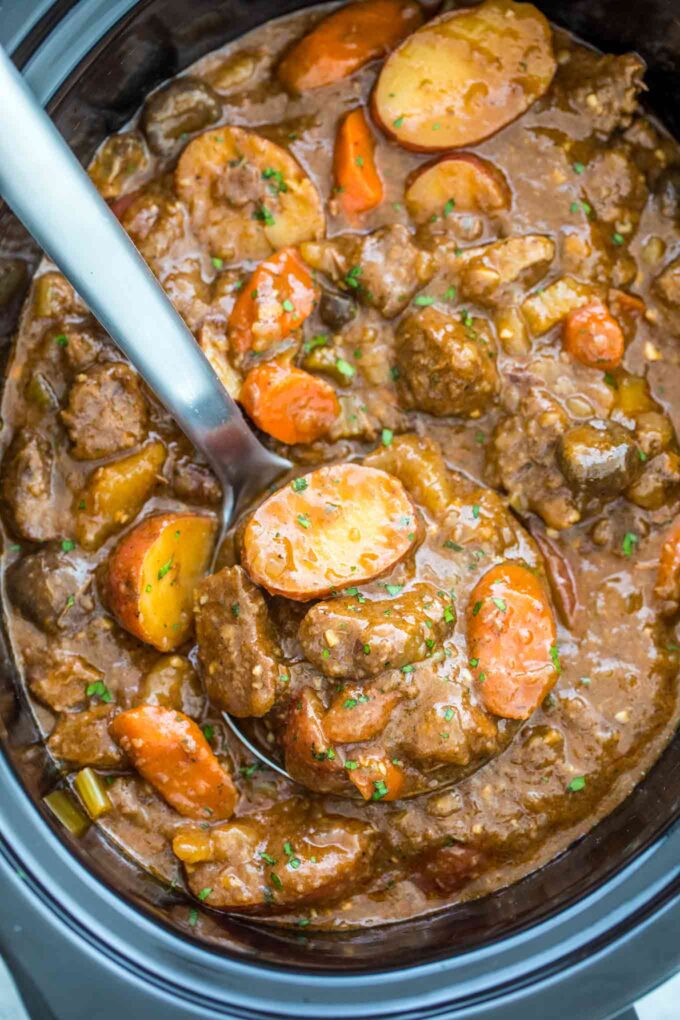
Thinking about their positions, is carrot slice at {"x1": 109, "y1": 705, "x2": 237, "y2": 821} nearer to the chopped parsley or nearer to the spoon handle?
the spoon handle

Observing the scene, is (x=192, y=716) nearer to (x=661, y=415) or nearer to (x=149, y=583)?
(x=149, y=583)

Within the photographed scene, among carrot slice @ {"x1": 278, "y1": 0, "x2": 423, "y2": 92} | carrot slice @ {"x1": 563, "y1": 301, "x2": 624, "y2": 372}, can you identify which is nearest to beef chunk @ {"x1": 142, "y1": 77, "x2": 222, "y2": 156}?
carrot slice @ {"x1": 278, "y1": 0, "x2": 423, "y2": 92}

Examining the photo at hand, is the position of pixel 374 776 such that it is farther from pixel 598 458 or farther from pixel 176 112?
pixel 176 112

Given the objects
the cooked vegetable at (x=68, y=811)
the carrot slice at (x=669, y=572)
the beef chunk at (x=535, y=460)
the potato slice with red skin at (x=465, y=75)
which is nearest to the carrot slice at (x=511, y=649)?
the beef chunk at (x=535, y=460)

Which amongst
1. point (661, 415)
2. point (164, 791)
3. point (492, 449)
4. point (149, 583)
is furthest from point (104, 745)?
point (661, 415)

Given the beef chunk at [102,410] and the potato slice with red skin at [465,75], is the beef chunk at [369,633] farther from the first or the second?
the potato slice with red skin at [465,75]

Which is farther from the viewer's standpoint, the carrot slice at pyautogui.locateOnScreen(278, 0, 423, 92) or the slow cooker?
the carrot slice at pyautogui.locateOnScreen(278, 0, 423, 92)

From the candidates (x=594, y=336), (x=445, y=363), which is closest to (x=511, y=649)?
(x=445, y=363)

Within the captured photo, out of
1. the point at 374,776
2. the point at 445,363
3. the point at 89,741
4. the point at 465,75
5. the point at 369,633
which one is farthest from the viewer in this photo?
the point at 465,75
